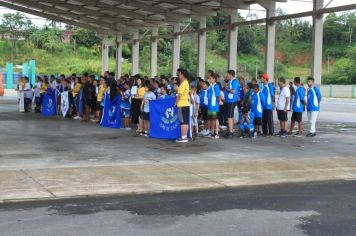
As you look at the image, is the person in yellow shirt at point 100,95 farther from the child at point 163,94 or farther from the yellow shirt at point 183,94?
the yellow shirt at point 183,94

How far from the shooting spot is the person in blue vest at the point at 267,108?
1568 cm

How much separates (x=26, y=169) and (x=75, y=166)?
92cm

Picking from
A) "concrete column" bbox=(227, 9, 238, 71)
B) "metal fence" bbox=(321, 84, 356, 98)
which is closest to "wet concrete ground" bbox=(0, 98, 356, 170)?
"concrete column" bbox=(227, 9, 238, 71)

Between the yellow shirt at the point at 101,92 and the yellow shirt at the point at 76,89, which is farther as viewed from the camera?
the yellow shirt at the point at 76,89

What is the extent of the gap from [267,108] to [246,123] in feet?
2.70

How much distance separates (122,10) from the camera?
28406mm

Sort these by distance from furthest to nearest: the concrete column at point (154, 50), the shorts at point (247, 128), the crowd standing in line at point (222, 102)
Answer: the concrete column at point (154, 50) < the shorts at point (247, 128) < the crowd standing in line at point (222, 102)

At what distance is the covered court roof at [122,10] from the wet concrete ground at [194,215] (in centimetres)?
1463

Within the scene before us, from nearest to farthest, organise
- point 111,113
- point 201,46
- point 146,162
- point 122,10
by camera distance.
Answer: point 146,162, point 111,113, point 201,46, point 122,10

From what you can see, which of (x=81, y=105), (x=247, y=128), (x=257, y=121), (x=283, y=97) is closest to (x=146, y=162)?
(x=247, y=128)

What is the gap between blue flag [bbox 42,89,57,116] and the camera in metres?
22.8

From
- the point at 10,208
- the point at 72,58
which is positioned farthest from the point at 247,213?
the point at 72,58

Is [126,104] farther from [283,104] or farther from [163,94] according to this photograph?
[283,104]

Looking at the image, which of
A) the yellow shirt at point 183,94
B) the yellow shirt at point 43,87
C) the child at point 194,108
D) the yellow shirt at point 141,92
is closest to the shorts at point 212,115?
the child at point 194,108
